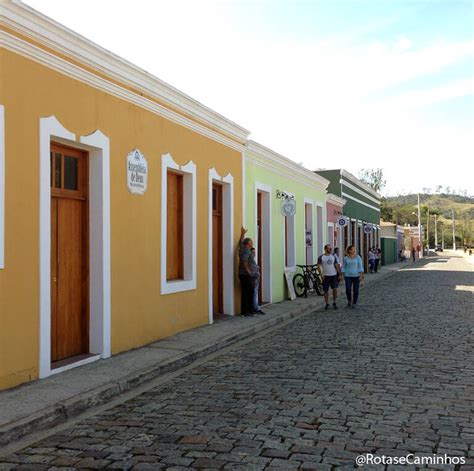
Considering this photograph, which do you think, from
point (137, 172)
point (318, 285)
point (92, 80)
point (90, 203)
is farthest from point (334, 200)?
point (92, 80)

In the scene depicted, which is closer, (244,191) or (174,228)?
(174,228)

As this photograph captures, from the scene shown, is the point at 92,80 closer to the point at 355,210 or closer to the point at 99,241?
the point at 99,241

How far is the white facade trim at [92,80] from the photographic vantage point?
6105 millimetres

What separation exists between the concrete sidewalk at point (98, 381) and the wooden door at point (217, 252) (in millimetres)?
1671

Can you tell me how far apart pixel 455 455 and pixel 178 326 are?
6.14m

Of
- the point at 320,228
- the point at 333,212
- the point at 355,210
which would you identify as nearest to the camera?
the point at 320,228

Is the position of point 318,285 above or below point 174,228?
below

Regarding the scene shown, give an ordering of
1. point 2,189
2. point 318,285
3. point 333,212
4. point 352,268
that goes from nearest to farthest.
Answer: point 2,189, point 352,268, point 318,285, point 333,212

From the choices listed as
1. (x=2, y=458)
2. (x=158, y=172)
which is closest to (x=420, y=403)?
(x=2, y=458)

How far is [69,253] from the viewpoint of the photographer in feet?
24.1

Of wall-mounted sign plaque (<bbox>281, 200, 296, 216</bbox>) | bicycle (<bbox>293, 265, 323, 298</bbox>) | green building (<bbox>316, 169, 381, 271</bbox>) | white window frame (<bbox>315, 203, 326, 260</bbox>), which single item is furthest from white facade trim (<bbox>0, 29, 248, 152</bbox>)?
green building (<bbox>316, 169, 381, 271</bbox>)

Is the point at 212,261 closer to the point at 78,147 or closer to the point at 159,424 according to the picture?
the point at 78,147

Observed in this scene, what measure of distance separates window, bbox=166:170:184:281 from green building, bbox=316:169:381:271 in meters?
14.5

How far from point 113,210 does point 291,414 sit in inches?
157
